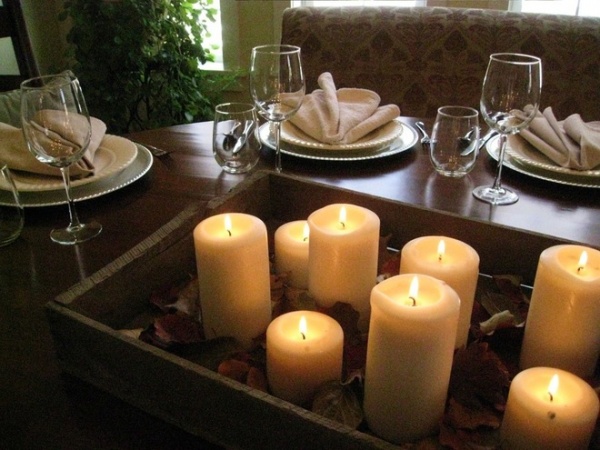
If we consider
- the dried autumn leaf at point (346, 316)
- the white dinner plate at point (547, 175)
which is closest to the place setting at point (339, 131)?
the white dinner plate at point (547, 175)

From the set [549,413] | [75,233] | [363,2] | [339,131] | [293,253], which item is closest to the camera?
[549,413]

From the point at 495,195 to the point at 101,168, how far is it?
65 cm

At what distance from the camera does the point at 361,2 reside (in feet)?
7.75

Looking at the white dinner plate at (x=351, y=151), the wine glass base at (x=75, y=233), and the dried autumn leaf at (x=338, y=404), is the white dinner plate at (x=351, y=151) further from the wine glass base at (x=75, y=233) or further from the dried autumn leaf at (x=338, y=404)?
the dried autumn leaf at (x=338, y=404)

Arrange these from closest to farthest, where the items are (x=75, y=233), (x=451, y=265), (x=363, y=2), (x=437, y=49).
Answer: (x=451, y=265) < (x=75, y=233) < (x=437, y=49) < (x=363, y=2)

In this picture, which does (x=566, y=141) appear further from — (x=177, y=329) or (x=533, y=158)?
(x=177, y=329)

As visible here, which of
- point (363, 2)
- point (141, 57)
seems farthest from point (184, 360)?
point (363, 2)

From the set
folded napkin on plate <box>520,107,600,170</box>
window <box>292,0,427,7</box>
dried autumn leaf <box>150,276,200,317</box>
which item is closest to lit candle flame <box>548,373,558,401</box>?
dried autumn leaf <box>150,276,200,317</box>

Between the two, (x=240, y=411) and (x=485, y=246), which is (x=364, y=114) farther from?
(x=240, y=411)

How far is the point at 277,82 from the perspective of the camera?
927 millimetres


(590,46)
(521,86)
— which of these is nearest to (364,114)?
(521,86)

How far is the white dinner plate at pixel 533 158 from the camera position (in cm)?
89

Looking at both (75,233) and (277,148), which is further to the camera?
(277,148)

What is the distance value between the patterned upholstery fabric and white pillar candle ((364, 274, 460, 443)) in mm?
1370
